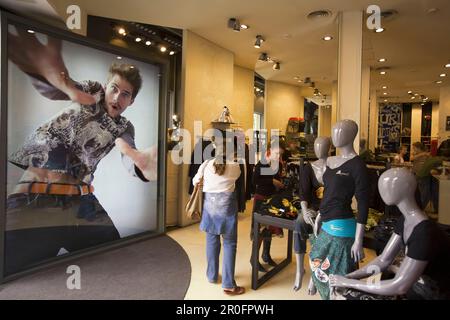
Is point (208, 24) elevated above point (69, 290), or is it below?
above

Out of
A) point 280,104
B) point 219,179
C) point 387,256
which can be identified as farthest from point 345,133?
point 280,104

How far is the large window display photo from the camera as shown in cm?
321

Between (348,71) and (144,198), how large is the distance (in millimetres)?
3275

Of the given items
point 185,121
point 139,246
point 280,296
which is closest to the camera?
point 280,296

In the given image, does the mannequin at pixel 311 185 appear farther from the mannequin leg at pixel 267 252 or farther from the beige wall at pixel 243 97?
the beige wall at pixel 243 97

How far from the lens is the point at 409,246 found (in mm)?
1327

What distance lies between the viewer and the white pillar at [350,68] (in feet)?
14.0

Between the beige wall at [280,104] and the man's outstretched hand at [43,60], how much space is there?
259 inches

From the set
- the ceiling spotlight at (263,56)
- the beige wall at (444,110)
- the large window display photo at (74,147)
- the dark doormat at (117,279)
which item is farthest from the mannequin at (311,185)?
the beige wall at (444,110)

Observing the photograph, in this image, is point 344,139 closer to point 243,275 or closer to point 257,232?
Result: point 257,232

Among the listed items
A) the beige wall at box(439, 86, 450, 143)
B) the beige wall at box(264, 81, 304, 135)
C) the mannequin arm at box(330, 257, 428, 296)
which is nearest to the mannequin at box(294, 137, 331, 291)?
the mannequin arm at box(330, 257, 428, 296)

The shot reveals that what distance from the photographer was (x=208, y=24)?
16.3 feet

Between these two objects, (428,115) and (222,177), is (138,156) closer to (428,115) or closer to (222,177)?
(222,177)
